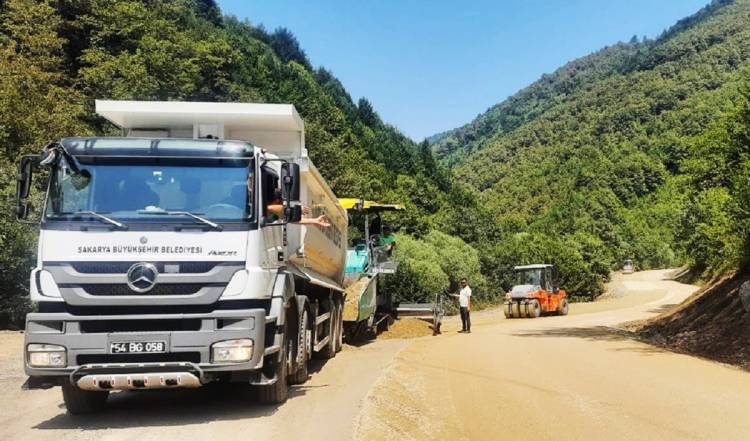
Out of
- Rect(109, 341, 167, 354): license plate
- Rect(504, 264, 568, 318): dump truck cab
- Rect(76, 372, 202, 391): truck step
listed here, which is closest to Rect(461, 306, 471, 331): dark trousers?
Rect(504, 264, 568, 318): dump truck cab

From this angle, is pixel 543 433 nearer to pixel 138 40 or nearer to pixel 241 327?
pixel 241 327

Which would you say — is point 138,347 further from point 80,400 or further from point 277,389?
point 277,389

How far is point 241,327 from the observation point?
6.71 m

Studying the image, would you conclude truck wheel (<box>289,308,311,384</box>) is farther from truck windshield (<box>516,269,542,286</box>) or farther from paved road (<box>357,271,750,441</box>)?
truck windshield (<box>516,269,542,286</box>)

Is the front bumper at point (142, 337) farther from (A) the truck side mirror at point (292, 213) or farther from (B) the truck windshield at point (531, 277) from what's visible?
(B) the truck windshield at point (531, 277)

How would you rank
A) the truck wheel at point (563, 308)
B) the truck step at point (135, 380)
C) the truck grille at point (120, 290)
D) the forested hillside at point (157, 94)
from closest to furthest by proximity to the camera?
the truck step at point (135, 380), the truck grille at point (120, 290), the forested hillside at point (157, 94), the truck wheel at point (563, 308)

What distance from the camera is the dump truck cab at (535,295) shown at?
33.0 meters

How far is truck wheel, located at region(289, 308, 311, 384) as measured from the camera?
347 inches

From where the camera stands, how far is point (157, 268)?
6.64 m

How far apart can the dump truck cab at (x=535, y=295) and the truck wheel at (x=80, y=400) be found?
90.7 ft

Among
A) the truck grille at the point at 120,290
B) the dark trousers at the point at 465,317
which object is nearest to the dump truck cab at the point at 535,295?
the dark trousers at the point at 465,317

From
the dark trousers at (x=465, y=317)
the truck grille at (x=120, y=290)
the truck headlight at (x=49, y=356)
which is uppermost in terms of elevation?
the truck grille at (x=120, y=290)

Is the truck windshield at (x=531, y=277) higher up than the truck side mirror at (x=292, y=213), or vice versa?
the truck side mirror at (x=292, y=213)

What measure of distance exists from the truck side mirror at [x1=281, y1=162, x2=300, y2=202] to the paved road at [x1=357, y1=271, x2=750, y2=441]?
2620 mm
